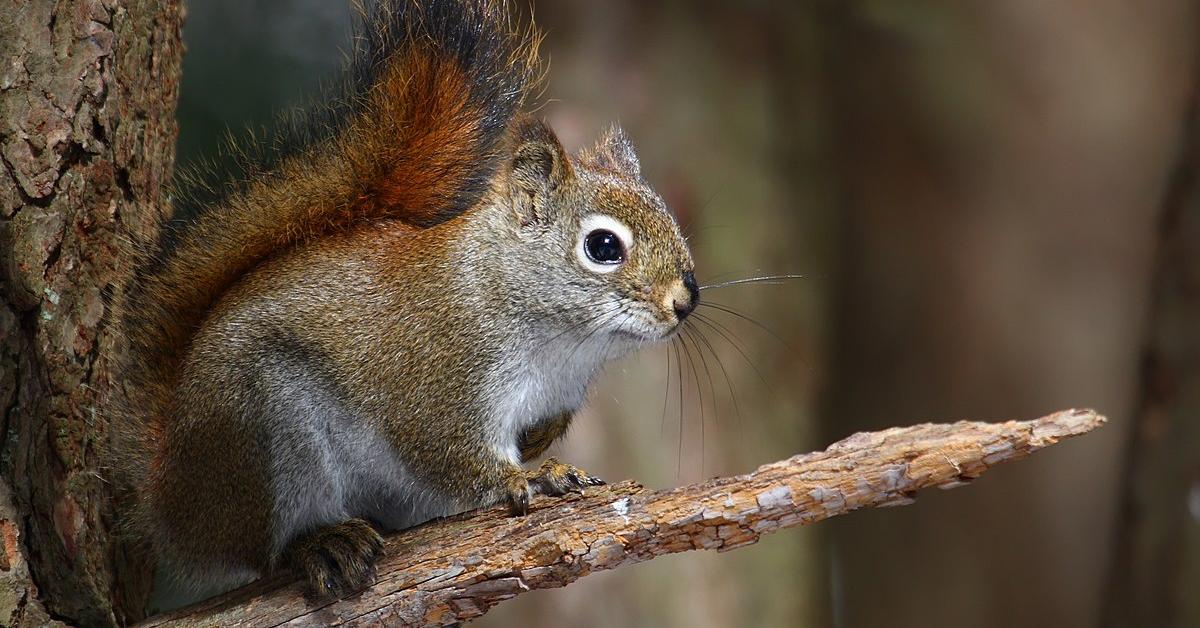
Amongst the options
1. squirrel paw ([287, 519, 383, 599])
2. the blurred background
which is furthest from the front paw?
the blurred background

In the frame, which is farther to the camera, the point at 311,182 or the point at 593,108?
the point at 593,108

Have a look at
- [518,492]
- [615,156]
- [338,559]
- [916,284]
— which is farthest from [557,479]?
[916,284]

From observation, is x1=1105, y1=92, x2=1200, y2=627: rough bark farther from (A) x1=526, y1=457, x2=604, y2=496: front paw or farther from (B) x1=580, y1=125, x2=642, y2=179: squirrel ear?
(A) x1=526, y1=457, x2=604, y2=496: front paw

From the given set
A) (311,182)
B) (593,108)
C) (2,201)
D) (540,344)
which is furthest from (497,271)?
(593,108)

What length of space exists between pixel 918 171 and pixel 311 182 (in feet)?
6.40

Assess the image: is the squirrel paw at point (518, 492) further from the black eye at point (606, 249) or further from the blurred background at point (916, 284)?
the blurred background at point (916, 284)

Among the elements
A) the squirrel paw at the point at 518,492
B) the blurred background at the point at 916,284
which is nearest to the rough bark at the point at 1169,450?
the blurred background at the point at 916,284

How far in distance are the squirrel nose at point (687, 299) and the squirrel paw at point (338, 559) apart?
2.05 ft

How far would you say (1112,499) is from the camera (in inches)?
117

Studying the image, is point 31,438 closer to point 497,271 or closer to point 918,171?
point 497,271

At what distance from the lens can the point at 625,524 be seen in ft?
4.86

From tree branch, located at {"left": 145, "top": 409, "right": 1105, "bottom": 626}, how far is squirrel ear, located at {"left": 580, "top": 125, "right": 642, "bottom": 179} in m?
0.74

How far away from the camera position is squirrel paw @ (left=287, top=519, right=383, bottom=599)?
1.58 meters

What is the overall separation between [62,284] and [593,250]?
0.87 metres
